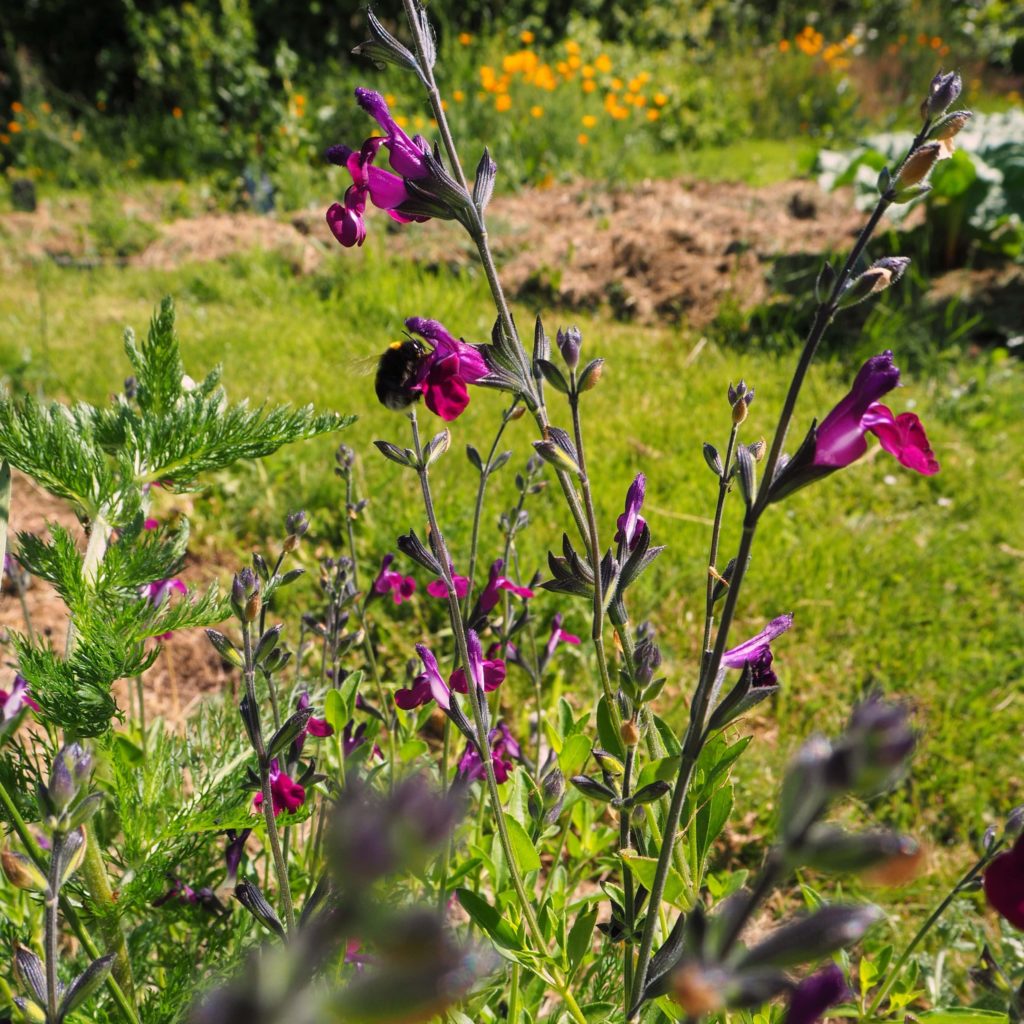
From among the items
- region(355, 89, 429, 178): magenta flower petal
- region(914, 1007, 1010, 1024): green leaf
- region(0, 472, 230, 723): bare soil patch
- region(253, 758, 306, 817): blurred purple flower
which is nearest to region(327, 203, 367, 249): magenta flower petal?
region(355, 89, 429, 178): magenta flower petal

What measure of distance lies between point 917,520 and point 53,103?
11.1 m

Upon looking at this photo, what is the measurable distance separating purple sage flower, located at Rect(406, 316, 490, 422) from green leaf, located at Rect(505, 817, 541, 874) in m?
0.53

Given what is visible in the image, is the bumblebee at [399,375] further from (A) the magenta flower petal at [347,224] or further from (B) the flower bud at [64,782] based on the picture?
(B) the flower bud at [64,782]

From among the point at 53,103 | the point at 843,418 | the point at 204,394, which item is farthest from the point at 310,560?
the point at 53,103

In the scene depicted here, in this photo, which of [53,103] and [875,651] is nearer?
[875,651]

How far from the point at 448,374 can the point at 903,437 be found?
53cm

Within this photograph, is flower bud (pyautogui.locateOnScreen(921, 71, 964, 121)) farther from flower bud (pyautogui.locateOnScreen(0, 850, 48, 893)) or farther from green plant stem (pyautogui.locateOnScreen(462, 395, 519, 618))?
flower bud (pyautogui.locateOnScreen(0, 850, 48, 893))

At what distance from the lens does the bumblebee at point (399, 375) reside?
1.10 m

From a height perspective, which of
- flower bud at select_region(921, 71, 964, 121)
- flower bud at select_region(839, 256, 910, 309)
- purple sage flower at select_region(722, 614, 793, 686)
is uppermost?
flower bud at select_region(921, 71, 964, 121)

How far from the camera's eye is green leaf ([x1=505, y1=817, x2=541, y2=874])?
3.73 feet

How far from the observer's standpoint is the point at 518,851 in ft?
3.77

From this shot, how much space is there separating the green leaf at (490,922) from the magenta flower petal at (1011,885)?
0.66 metres

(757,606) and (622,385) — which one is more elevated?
(622,385)

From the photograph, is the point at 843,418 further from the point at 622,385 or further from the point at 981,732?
the point at 622,385
